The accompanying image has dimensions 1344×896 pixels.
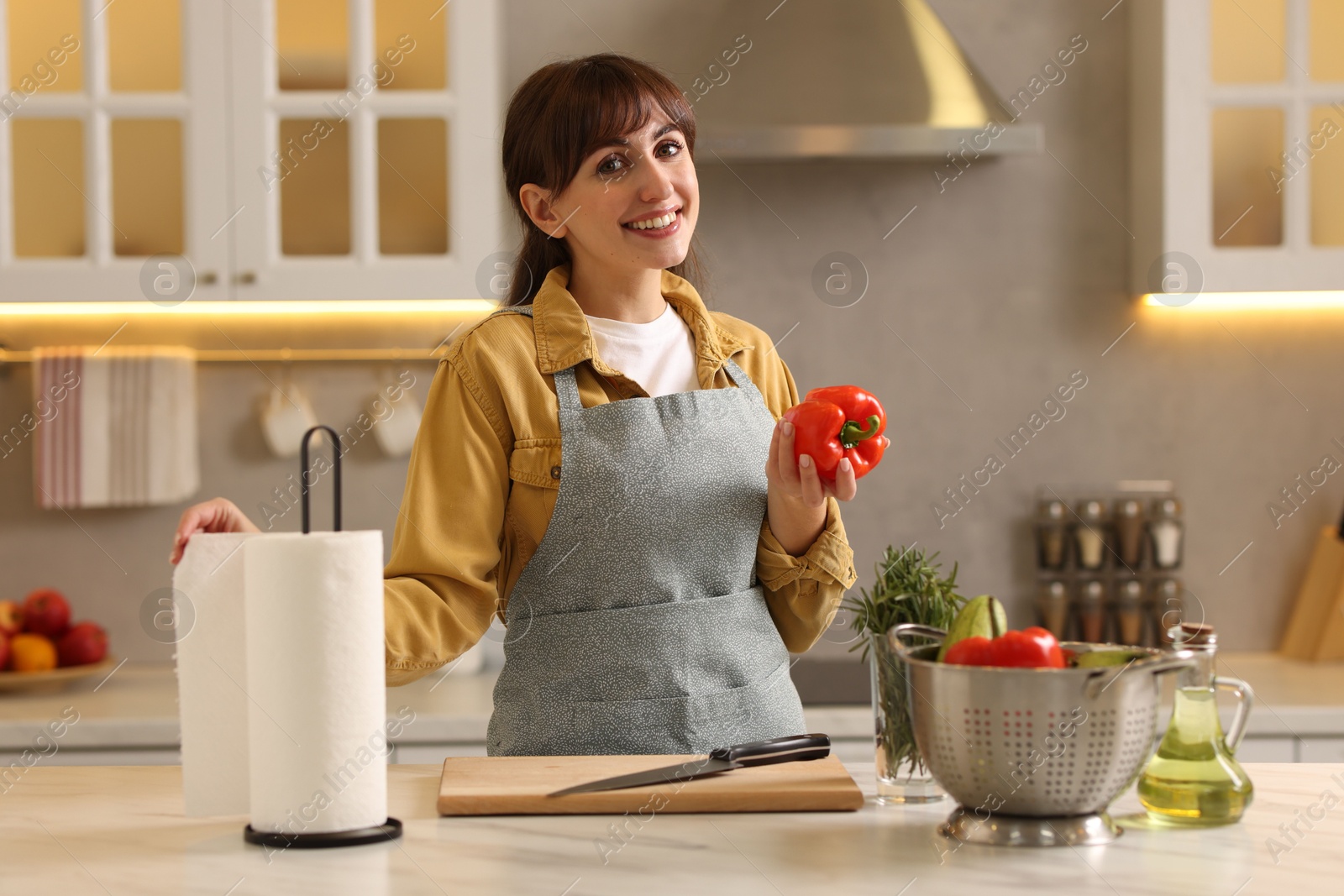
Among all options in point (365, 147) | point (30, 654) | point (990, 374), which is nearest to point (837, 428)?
point (365, 147)

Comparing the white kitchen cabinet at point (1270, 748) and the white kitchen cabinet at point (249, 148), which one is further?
the white kitchen cabinet at point (249, 148)

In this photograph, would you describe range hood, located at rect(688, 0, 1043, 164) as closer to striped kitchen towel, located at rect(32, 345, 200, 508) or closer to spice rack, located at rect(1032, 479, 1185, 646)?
spice rack, located at rect(1032, 479, 1185, 646)

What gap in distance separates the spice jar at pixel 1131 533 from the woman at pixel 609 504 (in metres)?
1.36

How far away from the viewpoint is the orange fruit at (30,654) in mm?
2219

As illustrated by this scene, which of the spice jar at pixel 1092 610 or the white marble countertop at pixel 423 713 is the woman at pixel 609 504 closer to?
the white marble countertop at pixel 423 713

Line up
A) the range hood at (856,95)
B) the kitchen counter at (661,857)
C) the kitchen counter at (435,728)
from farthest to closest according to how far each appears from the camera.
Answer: the range hood at (856,95)
the kitchen counter at (435,728)
the kitchen counter at (661,857)

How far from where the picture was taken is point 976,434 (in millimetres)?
2590

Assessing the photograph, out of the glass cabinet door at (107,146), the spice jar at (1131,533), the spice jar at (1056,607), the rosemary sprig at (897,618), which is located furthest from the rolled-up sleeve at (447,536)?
the spice jar at (1131,533)

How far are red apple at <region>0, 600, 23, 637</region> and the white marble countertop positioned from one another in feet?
0.38

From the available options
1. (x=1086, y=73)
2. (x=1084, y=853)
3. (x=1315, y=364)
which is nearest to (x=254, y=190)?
(x=1086, y=73)

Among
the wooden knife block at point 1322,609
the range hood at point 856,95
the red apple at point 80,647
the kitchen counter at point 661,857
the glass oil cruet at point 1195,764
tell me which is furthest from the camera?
the wooden knife block at point 1322,609

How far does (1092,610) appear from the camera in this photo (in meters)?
2.53

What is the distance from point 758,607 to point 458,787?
50 cm

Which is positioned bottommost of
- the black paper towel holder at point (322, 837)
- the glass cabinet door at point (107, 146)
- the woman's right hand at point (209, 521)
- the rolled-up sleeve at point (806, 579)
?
the black paper towel holder at point (322, 837)
